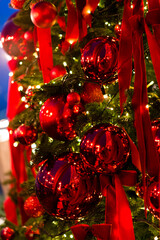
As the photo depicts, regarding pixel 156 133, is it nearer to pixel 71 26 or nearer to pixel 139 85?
pixel 139 85

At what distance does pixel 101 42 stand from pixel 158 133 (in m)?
0.30

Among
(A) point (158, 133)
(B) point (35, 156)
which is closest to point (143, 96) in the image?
(A) point (158, 133)

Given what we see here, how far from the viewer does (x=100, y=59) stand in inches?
28.0

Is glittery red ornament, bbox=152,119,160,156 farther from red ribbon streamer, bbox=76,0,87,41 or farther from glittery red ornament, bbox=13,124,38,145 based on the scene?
glittery red ornament, bbox=13,124,38,145

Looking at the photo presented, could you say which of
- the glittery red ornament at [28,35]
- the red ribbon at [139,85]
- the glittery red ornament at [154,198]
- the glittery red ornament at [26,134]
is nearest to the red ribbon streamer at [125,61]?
the red ribbon at [139,85]

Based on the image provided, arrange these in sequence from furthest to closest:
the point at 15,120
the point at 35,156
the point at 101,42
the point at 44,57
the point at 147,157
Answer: the point at 15,120
the point at 44,57
the point at 35,156
the point at 101,42
the point at 147,157

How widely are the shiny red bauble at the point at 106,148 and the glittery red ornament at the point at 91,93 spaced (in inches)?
8.3

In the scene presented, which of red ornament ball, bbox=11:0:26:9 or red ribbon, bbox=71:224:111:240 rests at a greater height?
red ornament ball, bbox=11:0:26:9

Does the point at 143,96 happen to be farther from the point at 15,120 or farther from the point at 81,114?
the point at 15,120

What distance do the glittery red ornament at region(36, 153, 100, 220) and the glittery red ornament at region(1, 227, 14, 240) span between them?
947 mm

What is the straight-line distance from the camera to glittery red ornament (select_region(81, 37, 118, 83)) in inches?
28.1

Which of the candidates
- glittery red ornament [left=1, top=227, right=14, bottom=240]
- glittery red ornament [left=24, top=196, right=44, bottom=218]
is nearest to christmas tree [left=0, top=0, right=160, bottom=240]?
glittery red ornament [left=24, top=196, right=44, bottom=218]

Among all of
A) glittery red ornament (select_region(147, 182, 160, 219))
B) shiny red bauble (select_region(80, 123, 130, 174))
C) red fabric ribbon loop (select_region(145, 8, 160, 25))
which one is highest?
red fabric ribbon loop (select_region(145, 8, 160, 25))

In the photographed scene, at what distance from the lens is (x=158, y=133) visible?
0.63m
